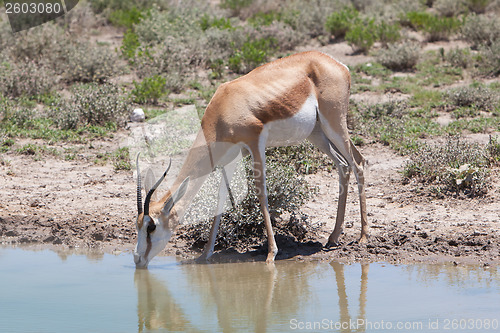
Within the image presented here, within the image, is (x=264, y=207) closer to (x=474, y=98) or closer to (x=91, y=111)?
(x=91, y=111)

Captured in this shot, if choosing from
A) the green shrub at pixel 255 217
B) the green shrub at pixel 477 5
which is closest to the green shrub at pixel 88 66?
the green shrub at pixel 255 217

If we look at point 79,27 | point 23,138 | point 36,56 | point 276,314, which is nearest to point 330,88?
point 276,314

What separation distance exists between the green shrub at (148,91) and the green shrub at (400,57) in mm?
4798

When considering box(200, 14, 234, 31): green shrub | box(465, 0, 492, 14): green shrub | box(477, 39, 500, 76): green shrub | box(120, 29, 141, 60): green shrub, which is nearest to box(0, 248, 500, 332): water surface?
box(120, 29, 141, 60): green shrub

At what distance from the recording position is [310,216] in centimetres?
859

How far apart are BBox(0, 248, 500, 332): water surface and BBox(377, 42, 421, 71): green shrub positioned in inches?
313

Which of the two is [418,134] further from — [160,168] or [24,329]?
[24,329]

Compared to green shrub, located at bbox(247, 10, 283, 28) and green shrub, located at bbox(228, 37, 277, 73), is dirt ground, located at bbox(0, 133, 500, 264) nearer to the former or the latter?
green shrub, located at bbox(228, 37, 277, 73)

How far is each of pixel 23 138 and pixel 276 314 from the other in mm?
6410

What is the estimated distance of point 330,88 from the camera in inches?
304

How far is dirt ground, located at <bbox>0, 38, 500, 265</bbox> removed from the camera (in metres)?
7.66

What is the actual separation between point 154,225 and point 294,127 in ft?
5.93

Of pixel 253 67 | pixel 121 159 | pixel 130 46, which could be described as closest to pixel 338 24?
pixel 253 67

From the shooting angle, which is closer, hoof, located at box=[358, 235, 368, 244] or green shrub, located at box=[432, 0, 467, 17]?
hoof, located at box=[358, 235, 368, 244]
